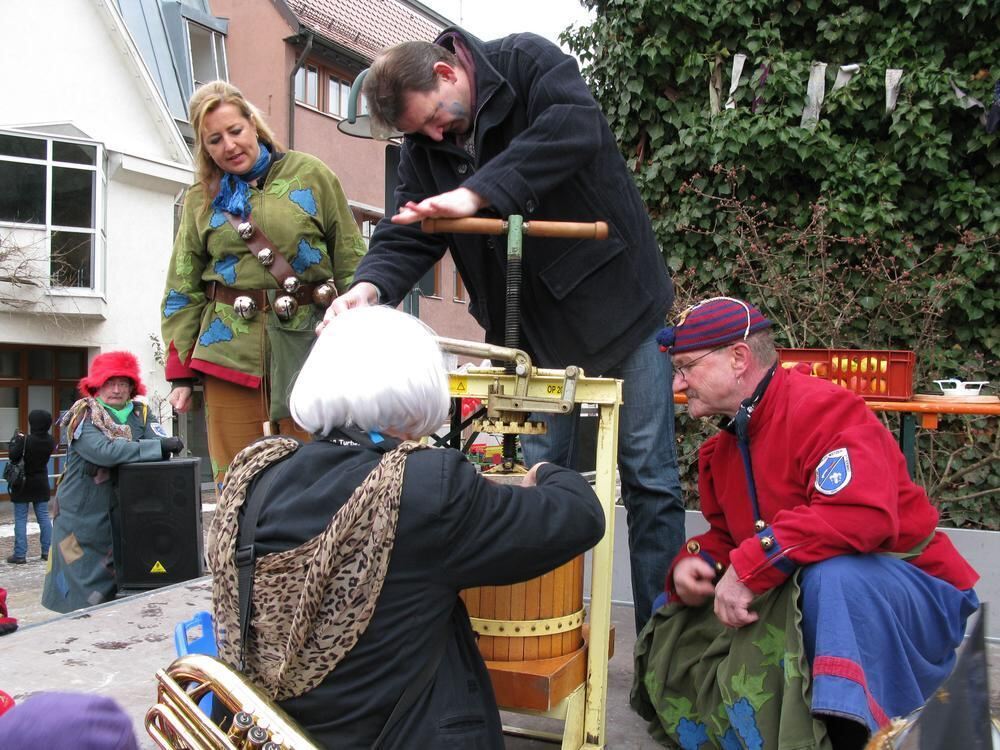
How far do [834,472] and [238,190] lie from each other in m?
2.28

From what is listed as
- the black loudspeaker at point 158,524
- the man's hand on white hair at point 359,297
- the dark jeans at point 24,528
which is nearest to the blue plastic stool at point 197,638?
the man's hand on white hair at point 359,297

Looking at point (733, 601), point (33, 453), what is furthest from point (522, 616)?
point (33, 453)

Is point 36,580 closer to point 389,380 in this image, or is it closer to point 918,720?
point 389,380

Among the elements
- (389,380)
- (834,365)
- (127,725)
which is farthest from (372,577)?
(834,365)

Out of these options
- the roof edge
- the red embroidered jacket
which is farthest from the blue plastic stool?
the roof edge

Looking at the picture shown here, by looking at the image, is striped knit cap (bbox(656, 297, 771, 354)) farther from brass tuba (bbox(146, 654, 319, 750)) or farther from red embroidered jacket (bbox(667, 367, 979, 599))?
brass tuba (bbox(146, 654, 319, 750))

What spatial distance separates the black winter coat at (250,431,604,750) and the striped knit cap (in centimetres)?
84

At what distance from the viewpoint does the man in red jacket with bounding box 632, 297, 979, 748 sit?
1830 millimetres

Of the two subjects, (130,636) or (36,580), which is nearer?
(130,636)

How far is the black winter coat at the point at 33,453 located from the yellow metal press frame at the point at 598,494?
8416 mm

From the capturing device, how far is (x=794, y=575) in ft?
6.37

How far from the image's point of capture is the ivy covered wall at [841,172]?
215 inches

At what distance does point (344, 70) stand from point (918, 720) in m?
20.7

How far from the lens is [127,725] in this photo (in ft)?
3.53
